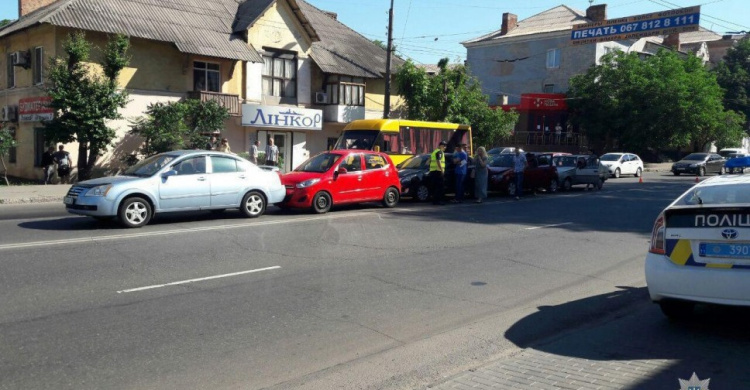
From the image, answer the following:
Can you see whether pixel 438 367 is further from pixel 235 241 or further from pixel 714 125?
pixel 714 125

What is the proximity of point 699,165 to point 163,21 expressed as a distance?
32338mm

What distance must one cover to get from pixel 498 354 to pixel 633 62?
4606cm

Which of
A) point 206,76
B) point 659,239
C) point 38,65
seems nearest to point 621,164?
point 206,76

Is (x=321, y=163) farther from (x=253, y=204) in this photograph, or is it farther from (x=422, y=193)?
(x=422, y=193)

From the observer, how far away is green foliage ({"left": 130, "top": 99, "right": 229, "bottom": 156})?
Result: 24703 millimetres

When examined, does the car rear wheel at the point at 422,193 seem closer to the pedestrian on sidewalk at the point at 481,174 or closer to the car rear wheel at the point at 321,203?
the pedestrian on sidewalk at the point at 481,174

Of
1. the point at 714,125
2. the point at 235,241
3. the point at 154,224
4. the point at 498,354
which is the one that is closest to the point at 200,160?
the point at 154,224

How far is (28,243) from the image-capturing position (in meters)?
10.6

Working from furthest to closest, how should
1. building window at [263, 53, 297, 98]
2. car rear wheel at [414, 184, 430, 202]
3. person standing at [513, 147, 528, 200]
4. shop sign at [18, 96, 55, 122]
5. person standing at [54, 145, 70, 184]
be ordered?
building window at [263, 53, 297, 98]
shop sign at [18, 96, 55, 122]
person standing at [54, 145, 70, 184]
person standing at [513, 147, 528, 200]
car rear wheel at [414, 184, 430, 202]

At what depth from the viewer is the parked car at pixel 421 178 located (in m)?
19.3

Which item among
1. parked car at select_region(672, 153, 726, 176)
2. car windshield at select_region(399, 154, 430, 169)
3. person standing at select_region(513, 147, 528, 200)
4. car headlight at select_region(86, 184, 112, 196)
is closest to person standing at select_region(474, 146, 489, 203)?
car windshield at select_region(399, 154, 430, 169)

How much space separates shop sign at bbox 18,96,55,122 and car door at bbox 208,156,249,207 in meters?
11.8

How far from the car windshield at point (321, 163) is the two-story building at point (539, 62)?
34.8 metres

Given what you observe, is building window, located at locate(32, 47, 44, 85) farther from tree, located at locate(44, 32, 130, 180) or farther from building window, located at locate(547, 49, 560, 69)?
building window, located at locate(547, 49, 560, 69)
